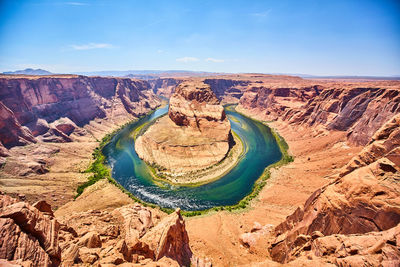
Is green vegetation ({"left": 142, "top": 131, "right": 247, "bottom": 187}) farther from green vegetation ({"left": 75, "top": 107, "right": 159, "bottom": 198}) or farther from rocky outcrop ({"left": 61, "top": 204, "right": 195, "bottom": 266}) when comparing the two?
rocky outcrop ({"left": 61, "top": 204, "right": 195, "bottom": 266})

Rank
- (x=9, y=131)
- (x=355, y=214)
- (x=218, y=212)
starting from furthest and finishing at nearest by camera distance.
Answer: (x=9, y=131)
(x=218, y=212)
(x=355, y=214)

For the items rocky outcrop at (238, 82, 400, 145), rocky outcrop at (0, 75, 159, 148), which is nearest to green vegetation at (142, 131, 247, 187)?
rocky outcrop at (238, 82, 400, 145)

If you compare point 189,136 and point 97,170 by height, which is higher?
point 189,136

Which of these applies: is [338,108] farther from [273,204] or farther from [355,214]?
[355,214]

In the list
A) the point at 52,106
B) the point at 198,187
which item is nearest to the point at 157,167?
the point at 198,187

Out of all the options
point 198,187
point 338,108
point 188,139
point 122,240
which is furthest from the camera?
point 188,139

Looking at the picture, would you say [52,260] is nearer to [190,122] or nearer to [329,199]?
[329,199]

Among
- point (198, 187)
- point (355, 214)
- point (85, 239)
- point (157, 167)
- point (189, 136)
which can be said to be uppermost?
point (355, 214)
